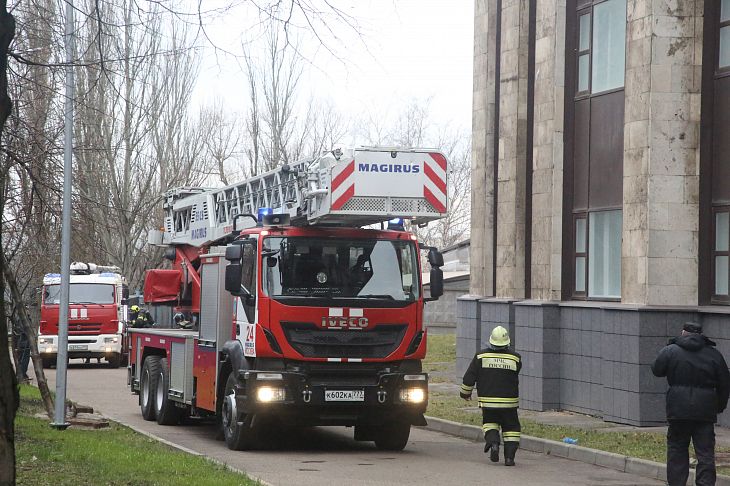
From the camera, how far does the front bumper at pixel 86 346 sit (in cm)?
3450

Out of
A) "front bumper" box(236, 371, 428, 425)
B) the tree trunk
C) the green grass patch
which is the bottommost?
the green grass patch

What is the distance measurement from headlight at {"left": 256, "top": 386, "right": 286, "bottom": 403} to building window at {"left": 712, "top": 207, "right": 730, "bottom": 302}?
270 inches

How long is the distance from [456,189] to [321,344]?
51.3 m

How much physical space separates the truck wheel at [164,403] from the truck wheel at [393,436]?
3948 mm

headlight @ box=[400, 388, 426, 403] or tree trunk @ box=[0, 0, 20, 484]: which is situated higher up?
tree trunk @ box=[0, 0, 20, 484]

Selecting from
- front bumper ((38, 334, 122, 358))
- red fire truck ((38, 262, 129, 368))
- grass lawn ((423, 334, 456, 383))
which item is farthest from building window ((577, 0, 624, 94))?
front bumper ((38, 334, 122, 358))

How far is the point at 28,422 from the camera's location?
53.8 feet

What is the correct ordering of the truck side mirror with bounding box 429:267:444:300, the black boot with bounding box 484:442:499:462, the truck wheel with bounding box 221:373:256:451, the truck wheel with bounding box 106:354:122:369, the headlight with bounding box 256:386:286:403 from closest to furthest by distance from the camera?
the black boot with bounding box 484:442:499:462, the headlight with bounding box 256:386:286:403, the truck wheel with bounding box 221:373:256:451, the truck side mirror with bounding box 429:267:444:300, the truck wheel with bounding box 106:354:122:369

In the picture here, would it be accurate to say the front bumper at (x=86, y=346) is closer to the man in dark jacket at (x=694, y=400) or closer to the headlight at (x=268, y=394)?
the headlight at (x=268, y=394)

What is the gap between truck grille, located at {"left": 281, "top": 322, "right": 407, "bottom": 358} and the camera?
584 inches

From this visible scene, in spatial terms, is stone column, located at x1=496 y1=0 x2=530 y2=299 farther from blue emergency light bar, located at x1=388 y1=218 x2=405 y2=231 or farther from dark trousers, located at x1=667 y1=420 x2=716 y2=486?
dark trousers, located at x1=667 y1=420 x2=716 y2=486

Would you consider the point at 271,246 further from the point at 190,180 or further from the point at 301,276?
the point at 190,180

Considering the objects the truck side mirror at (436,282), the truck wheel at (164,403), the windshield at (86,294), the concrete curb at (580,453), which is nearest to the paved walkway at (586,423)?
the concrete curb at (580,453)

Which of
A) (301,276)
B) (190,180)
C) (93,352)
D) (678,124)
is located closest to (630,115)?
(678,124)
